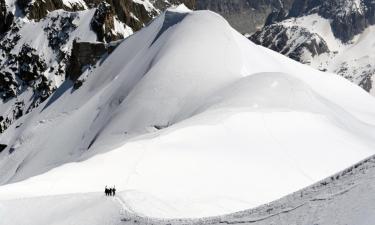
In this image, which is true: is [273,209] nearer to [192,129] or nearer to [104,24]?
[192,129]

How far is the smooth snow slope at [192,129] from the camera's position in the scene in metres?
40.9

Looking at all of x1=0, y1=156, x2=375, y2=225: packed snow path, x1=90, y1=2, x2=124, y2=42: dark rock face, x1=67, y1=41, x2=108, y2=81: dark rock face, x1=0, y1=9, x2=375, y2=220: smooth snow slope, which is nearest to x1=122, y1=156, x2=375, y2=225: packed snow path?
x1=0, y1=156, x2=375, y2=225: packed snow path

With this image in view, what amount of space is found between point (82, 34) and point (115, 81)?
101 metres

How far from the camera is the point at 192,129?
169ft

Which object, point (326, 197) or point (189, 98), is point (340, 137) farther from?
point (326, 197)

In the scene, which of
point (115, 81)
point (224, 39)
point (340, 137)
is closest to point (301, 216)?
point (340, 137)

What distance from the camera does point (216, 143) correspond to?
50156mm

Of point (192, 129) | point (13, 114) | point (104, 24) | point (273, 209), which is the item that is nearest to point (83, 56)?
point (104, 24)

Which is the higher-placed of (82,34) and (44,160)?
(44,160)

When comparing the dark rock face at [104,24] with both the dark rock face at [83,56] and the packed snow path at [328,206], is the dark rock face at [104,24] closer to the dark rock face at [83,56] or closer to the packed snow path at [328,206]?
the dark rock face at [83,56]

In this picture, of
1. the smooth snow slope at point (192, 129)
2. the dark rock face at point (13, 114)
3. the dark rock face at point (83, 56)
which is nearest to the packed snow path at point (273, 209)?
the smooth snow slope at point (192, 129)

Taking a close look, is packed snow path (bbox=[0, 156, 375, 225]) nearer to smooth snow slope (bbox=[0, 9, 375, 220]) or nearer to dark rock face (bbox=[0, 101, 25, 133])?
smooth snow slope (bbox=[0, 9, 375, 220])

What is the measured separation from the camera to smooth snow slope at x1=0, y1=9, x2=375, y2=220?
134 feet

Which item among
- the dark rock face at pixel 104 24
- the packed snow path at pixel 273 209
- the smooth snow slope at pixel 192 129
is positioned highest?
the packed snow path at pixel 273 209
